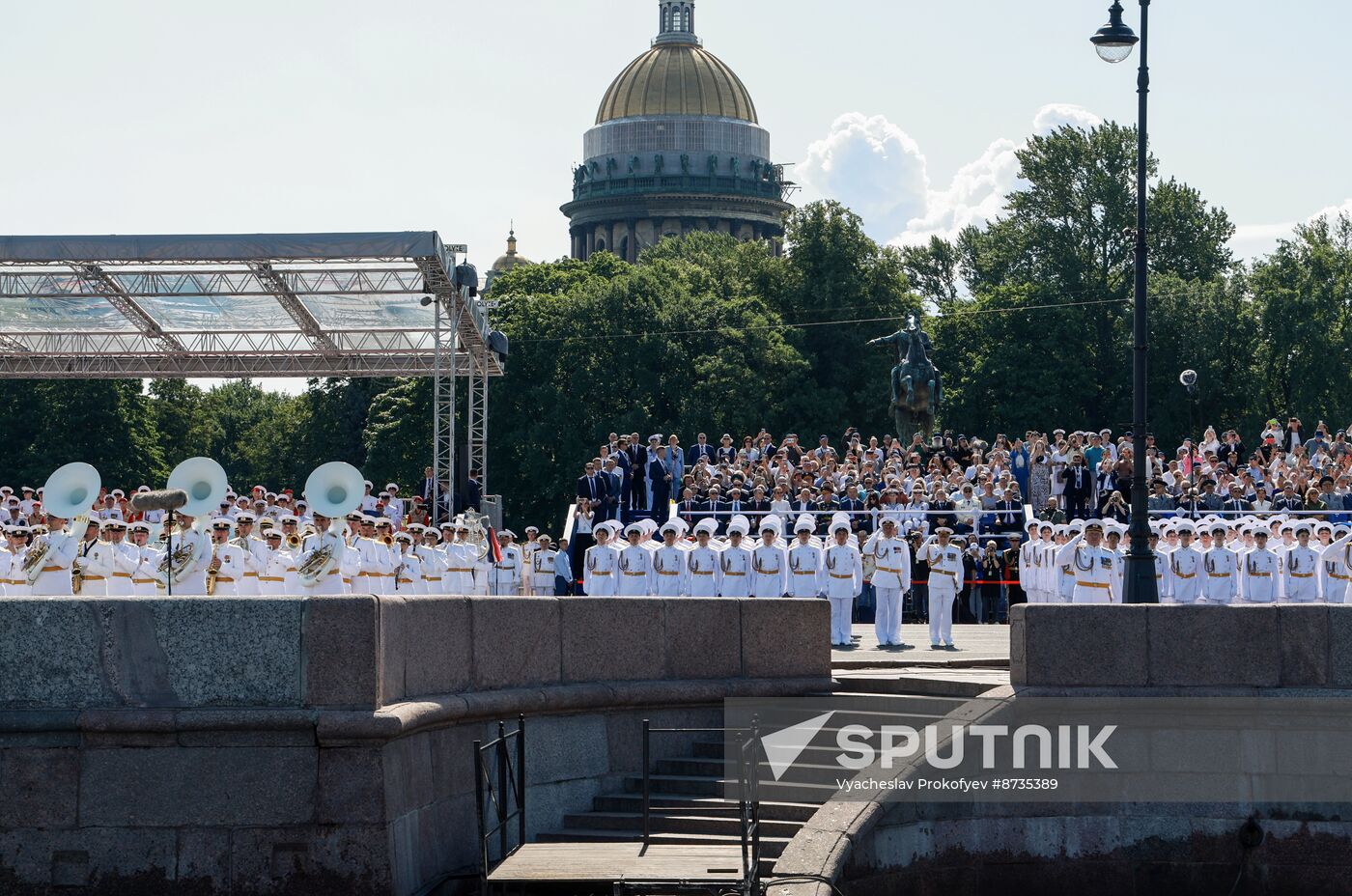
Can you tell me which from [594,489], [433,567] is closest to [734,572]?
[433,567]

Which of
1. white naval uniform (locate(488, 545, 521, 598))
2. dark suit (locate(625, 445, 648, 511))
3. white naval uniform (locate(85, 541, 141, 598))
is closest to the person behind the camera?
white naval uniform (locate(85, 541, 141, 598))

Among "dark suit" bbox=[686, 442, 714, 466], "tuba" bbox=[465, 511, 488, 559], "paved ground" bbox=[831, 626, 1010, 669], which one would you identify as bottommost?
"paved ground" bbox=[831, 626, 1010, 669]

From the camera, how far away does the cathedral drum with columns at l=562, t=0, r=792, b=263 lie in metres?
109

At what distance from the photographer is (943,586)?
2250 centimetres

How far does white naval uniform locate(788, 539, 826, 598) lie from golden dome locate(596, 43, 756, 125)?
87416mm

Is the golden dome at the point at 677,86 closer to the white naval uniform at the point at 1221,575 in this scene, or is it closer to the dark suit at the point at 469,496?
the dark suit at the point at 469,496

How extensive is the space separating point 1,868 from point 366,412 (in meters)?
59.9

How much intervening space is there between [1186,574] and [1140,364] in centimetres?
519

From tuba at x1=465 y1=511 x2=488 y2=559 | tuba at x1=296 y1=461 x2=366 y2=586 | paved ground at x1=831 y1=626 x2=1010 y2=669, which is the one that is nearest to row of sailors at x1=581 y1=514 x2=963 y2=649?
paved ground at x1=831 y1=626 x2=1010 y2=669

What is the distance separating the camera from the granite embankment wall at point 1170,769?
1442cm

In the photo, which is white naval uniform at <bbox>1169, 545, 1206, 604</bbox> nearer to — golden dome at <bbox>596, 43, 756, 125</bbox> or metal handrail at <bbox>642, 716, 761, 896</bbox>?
metal handrail at <bbox>642, 716, 761, 896</bbox>

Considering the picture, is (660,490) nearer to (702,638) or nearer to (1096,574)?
(1096,574)

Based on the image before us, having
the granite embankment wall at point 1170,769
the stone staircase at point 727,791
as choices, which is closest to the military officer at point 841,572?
the stone staircase at point 727,791

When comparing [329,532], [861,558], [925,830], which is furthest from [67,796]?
[861,558]
